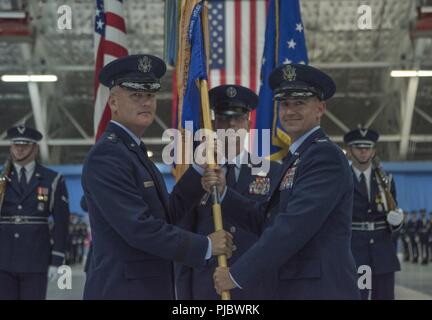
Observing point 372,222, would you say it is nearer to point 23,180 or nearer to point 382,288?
point 382,288

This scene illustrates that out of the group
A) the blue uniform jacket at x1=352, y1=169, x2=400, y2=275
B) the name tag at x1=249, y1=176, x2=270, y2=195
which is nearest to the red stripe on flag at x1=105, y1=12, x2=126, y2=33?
the name tag at x1=249, y1=176, x2=270, y2=195

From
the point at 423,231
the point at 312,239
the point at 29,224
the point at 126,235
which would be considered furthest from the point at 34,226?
the point at 423,231

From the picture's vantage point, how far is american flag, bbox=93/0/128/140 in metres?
4.93

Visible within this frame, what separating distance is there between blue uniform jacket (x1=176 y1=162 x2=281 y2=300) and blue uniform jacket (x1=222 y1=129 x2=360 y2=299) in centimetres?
78

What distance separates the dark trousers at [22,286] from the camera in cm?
507

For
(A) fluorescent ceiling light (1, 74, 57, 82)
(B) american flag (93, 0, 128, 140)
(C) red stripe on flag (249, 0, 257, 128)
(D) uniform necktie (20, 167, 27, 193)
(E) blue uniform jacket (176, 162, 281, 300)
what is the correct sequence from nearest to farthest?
(E) blue uniform jacket (176, 162, 281, 300) < (B) american flag (93, 0, 128, 140) < (D) uniform necktie (20, 167, 27, 193) < (C) red stripe on flag (249, 0, 257, 128) < (A) fluorescent ceiling light (1, 74, 57, 82)

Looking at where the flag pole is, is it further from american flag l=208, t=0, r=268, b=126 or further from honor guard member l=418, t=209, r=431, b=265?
honor guard member l=418, t=209, r=431, b=265

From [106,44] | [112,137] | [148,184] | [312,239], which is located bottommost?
[312,239]

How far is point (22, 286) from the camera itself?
Answer: 5215mm

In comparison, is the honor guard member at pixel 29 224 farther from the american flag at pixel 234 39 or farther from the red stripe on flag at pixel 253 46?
the red stripe on flag at pixel 253 46

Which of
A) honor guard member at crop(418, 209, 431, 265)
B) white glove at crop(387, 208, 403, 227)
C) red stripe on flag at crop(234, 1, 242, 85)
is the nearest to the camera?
white glove at crop(387, 208, 403, 227)

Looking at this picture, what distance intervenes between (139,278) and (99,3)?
2.98 metres

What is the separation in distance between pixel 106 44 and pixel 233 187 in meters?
1.79

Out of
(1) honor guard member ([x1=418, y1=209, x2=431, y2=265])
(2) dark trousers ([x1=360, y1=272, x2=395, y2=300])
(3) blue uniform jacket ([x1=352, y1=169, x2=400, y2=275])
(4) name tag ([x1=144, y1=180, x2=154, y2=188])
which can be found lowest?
(1) honor guard member ([x1=418, y1=209, x2=431, y2=265])
